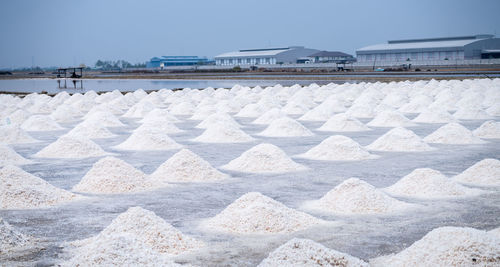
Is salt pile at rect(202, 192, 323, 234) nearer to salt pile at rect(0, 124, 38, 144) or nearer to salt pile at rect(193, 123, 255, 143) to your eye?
salt pile at rect(193, 123, 255, 143)

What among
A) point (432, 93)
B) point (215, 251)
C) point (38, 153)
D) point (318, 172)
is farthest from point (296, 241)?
point (432, 93)

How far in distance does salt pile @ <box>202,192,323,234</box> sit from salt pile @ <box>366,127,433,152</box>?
6.22 meters

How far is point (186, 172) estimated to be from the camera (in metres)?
9.55

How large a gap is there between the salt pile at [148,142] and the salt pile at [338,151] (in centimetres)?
316

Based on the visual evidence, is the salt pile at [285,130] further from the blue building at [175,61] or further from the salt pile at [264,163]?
the blue building at [175,61]

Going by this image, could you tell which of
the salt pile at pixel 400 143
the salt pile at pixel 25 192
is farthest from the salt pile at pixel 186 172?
the salt pile at pixel 400 143

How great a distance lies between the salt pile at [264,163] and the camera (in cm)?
1028

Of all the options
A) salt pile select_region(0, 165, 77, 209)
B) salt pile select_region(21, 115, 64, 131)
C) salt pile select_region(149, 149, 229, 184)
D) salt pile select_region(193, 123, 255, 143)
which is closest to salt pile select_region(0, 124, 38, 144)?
salt pile select_region(21, 115, 64, 131)

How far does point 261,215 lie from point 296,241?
1645mm

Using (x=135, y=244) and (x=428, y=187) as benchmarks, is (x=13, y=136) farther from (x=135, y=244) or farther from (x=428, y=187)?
(x=135, y=244)

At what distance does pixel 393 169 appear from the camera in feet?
33.8

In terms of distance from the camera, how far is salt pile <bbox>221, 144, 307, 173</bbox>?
33.7 ft

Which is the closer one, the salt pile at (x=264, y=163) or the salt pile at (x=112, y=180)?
the salt pile at (x=112, y=180)

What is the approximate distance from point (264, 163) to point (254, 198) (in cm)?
363
